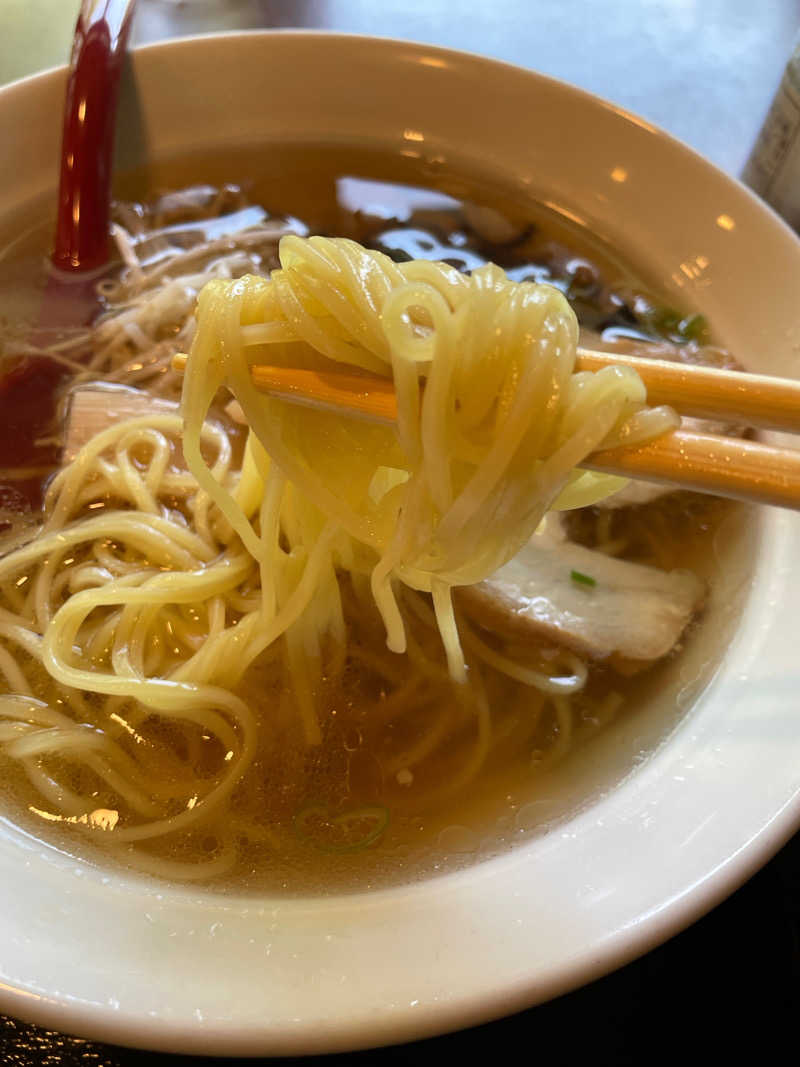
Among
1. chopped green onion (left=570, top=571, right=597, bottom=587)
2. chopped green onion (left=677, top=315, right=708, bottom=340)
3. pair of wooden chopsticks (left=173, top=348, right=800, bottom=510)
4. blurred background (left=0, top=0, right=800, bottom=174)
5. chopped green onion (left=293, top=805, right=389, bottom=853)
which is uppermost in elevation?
blurred background (left=0, top=0, right=800, bottom=174)

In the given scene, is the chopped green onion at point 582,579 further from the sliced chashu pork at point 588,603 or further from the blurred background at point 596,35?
the blurred background at point 596,35

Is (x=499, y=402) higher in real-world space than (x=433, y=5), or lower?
lower

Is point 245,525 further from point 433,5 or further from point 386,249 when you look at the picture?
point 433,5

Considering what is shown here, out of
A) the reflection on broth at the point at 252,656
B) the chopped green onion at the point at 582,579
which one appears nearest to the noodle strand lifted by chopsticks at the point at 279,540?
the reflection on broth at the point at 252,656

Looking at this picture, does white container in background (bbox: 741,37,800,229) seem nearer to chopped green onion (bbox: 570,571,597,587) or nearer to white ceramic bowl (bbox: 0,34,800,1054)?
white ceramic bowl (bbox: 0,34,800,1054)

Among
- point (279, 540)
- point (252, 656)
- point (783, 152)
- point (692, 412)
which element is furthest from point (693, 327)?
point (252, 656)

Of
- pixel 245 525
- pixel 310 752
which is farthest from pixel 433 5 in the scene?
pixel 310 752

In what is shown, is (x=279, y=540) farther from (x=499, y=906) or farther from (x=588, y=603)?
(x=499, y=906)

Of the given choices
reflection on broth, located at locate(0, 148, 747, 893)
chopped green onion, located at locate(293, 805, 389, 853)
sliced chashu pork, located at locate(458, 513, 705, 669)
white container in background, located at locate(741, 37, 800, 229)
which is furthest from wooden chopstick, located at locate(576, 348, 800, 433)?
white container in background, located at locate(741, 37, 800, 229)
